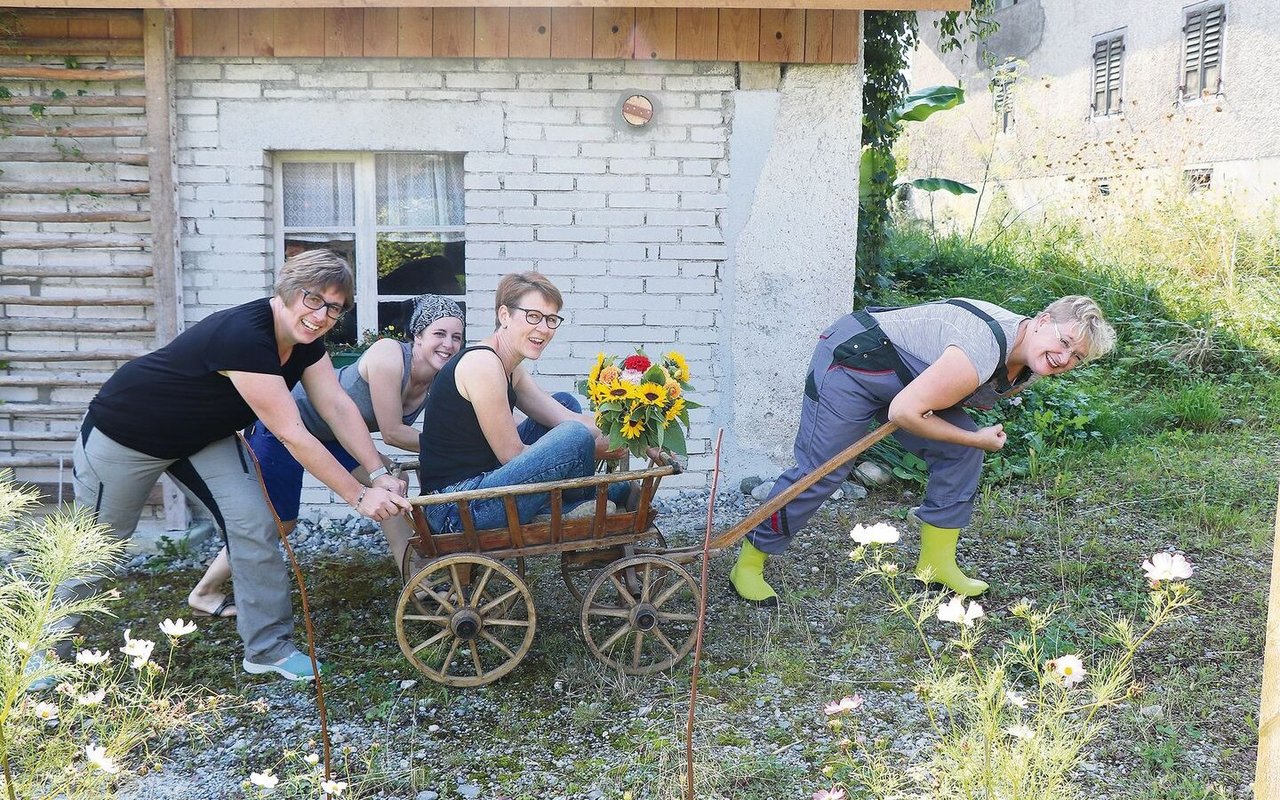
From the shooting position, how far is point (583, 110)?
6164mm

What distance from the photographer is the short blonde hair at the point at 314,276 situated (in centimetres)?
371

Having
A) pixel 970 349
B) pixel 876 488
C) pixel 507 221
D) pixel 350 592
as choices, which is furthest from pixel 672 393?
pixel 876 488

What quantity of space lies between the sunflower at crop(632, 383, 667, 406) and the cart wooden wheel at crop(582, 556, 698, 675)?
623mm

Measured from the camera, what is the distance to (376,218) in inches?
251

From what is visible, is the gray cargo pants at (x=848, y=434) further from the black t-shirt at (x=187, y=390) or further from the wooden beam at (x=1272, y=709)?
the wooden beam at (x=1272, y=709)

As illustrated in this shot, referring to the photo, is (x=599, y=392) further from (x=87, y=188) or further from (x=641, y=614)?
(x=87, y=188)

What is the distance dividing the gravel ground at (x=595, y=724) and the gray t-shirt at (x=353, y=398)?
98cm

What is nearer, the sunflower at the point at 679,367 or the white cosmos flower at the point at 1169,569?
the white cosmos flower at the point at 1169,569

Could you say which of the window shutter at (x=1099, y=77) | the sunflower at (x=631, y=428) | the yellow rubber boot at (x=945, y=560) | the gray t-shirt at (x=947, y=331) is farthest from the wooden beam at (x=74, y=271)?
the window shutter at (x=1099, y=77)

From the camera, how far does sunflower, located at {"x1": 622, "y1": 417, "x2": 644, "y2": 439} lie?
3924 mm

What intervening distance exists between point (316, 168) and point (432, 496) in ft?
11.4

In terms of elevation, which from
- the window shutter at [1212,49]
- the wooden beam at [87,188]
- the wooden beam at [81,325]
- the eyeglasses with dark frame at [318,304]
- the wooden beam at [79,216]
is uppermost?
the window shutter at [1212,49]

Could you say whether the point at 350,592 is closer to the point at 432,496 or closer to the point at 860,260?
the point at 432,496

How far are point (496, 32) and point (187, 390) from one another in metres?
3.13
